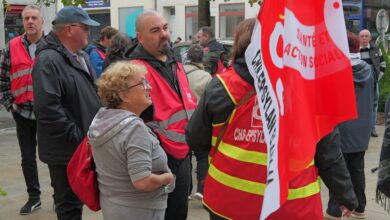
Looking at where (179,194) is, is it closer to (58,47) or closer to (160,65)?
(160,65)

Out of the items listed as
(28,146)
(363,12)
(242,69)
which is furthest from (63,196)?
(363,12)

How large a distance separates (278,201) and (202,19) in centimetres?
1052

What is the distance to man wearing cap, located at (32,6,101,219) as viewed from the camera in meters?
3.54

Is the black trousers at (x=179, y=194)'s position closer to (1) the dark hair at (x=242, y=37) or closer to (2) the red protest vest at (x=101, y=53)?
(1) the dark hair at (x=242, y=37)

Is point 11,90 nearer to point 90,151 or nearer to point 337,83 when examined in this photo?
point 90,151

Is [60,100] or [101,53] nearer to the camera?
[60,100]

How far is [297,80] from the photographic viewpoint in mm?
1969

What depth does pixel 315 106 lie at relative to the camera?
207cm

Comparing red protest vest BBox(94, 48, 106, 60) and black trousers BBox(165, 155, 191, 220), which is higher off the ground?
red protest vest BBox(94, 48, 106, 60)

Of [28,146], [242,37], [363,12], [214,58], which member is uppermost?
[242,37]

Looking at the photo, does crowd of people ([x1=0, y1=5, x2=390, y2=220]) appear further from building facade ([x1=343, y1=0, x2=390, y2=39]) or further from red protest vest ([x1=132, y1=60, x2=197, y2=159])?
building facade ([x1=343, y1=0, x2=390, y2=39])

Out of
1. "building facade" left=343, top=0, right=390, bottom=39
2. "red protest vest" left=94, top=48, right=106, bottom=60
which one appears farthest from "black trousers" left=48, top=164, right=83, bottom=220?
"building facade" left=343, top=0, right=390, bottom=39

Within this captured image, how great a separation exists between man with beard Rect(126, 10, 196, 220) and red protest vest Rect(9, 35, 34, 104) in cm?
176

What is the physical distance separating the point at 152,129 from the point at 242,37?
952 mm
